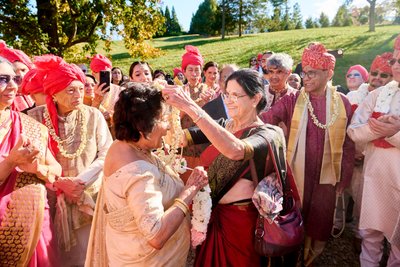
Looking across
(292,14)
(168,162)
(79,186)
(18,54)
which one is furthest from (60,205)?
(292,14)

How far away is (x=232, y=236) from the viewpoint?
97.9 inches

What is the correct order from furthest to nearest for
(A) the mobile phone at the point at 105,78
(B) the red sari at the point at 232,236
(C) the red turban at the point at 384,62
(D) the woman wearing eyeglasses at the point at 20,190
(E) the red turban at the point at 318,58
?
(A) the mobile phone at the point at 105,78, (C) the red turban at the point at 384,62, (E) the red turban at the point at 318,58, (D) the woman wearing eyeglasses at the point at 20,190, (B) the red sari at the point at 232,236

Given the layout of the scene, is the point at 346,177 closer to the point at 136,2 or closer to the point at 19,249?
the point at 19,249

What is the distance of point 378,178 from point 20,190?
3360 millimetres

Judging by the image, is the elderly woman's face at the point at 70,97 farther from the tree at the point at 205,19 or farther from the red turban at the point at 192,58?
the tree at the point at 205,19

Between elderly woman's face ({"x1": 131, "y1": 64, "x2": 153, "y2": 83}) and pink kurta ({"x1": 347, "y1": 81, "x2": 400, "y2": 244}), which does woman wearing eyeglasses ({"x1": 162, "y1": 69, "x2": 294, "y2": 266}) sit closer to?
pink kurta ({"x1": 347, "y1": 81, "x2": 400, "y2": 244})

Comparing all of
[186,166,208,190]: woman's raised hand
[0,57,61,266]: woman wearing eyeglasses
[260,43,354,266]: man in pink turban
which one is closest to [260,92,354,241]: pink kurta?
[260,43,354,266]: man in pink turban

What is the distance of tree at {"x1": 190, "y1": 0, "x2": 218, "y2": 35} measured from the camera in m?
66.6

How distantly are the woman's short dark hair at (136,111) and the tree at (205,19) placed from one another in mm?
66016

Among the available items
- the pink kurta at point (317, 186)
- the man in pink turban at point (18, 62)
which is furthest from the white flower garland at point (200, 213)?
the man in pink turban at point (18, 62)

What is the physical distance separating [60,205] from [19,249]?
58 cm

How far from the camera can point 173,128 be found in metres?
2.69

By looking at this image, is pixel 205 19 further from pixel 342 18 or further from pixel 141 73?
pixel 141 73

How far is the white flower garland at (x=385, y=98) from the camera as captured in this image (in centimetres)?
343
